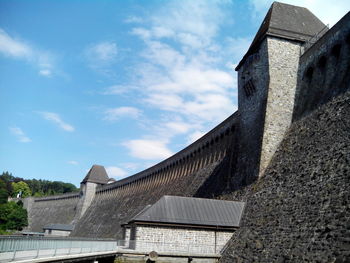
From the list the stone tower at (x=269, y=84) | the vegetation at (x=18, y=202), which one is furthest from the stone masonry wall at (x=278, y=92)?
the vegetation at (x=18, y=202)

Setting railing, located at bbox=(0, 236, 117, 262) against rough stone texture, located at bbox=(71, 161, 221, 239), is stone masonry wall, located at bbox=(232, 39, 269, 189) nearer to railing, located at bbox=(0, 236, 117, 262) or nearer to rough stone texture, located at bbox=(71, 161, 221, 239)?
rough stone texture, located at bbox=(71, 161, 221, 239)

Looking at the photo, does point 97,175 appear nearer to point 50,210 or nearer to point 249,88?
point 50,210

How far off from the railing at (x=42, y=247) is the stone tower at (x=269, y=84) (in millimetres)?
9402

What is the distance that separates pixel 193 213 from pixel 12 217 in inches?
2278

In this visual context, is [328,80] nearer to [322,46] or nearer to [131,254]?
[322,46]

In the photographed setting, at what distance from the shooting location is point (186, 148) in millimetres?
38719

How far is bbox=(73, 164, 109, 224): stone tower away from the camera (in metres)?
66.1

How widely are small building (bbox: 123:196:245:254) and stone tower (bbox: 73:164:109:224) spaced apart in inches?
1957

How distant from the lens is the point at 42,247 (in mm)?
12305

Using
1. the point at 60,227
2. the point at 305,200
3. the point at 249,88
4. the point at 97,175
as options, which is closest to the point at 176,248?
the point at 305,200

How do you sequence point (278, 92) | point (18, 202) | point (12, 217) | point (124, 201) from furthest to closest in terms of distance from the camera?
point (18, 202), point (12, 217), point (124, 201), point (278, 92)

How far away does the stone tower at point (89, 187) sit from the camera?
66.1 m

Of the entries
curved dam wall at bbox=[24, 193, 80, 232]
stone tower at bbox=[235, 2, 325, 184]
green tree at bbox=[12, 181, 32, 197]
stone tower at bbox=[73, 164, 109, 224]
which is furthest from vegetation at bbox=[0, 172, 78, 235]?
stone tower at bbox=[235, 2, 325, 184]

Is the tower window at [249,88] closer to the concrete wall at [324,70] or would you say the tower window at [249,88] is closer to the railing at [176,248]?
the concrete wall at [324,70]
